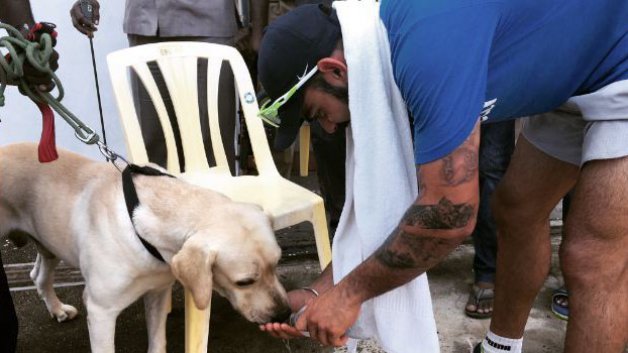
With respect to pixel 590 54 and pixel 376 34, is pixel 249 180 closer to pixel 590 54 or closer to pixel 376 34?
pixel 376 34

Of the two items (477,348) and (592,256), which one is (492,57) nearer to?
(592,256)

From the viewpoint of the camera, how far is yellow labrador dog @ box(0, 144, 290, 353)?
1.96m

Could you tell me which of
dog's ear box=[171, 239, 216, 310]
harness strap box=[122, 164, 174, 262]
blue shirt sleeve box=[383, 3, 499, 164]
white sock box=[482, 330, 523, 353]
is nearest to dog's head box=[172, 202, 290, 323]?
dog's ear box=[171, 239, 216, 310]

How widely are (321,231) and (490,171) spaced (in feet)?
3.17

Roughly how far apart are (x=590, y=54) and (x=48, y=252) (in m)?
2.43

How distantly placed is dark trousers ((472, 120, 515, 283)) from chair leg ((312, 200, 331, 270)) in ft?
2.82

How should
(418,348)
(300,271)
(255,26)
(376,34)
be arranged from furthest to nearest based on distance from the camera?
(255,26)
(300,271)
(418,348)
(376,34)

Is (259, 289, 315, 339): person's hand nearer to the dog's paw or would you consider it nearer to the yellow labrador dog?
the yellow labrador dog

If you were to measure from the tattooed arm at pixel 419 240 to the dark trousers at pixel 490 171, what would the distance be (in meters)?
1.43

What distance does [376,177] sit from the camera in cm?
180

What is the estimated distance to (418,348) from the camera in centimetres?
196

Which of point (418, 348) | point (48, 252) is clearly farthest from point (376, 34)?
point (48, 252)

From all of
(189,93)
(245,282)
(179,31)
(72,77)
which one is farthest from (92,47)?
(245,282)

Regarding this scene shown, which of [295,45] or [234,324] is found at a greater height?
[295,45]
